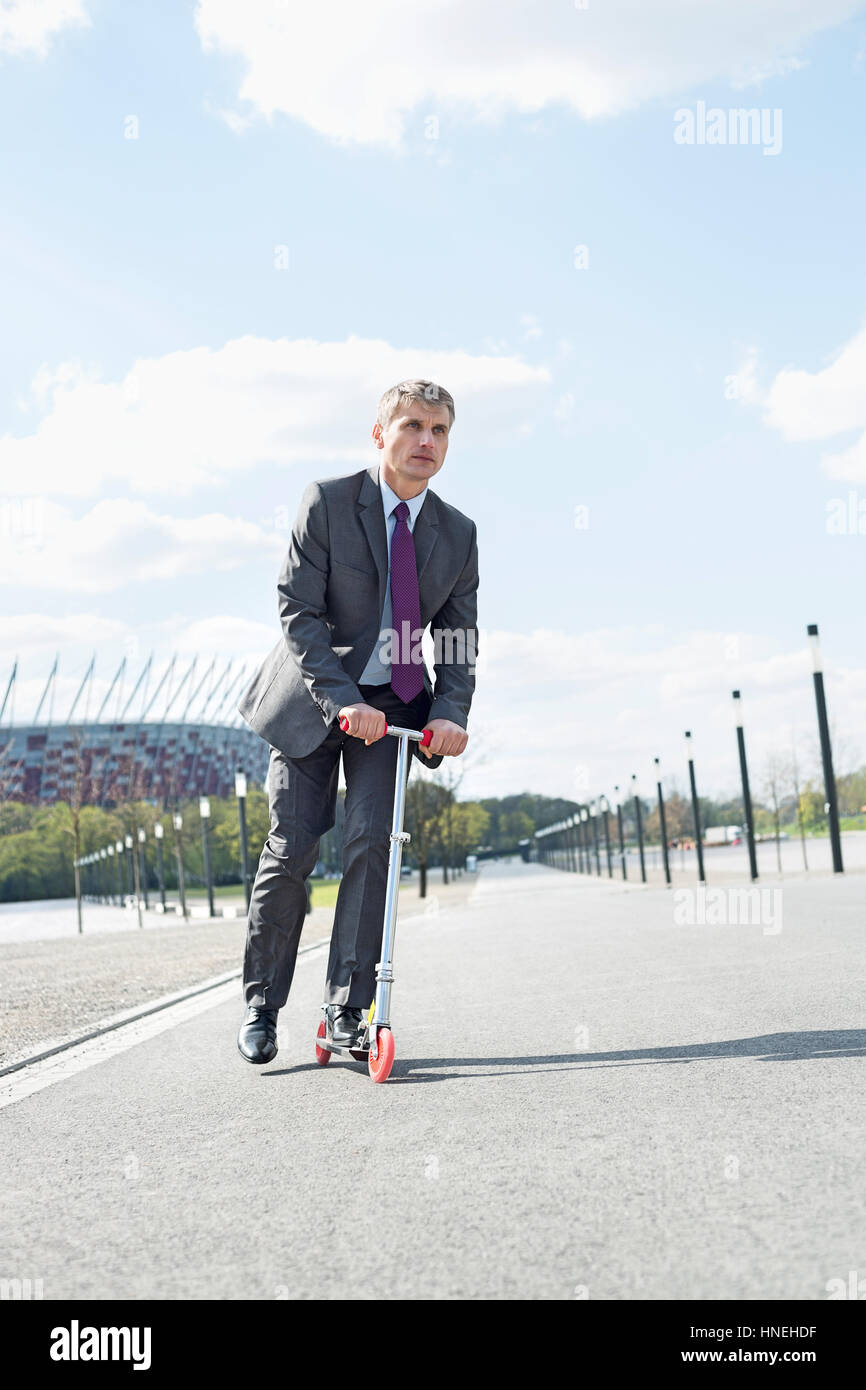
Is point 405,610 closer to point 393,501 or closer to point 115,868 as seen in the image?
point 393,501

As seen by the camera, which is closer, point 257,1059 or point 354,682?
point 257,1059

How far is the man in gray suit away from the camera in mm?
4461

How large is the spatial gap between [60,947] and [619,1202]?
1646 centimetres

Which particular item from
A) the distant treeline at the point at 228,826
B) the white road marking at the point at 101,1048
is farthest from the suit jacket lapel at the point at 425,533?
the distant treeline at the point at 228,826

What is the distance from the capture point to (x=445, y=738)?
14.6ft

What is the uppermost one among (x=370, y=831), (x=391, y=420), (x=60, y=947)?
(x=391, y=420)

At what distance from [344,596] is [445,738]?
663mm

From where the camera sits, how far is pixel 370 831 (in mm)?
4461

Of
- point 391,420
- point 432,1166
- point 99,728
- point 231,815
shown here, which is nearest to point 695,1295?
point 432,1166

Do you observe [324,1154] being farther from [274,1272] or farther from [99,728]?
[99,728]

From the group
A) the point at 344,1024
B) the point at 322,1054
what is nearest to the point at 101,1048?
the point at 322,1054

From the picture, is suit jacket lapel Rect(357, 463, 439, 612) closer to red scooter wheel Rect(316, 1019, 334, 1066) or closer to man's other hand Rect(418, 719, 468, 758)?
man's other hand Rect(418, 719, 468, 758)

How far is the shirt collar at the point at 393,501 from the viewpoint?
469cm
